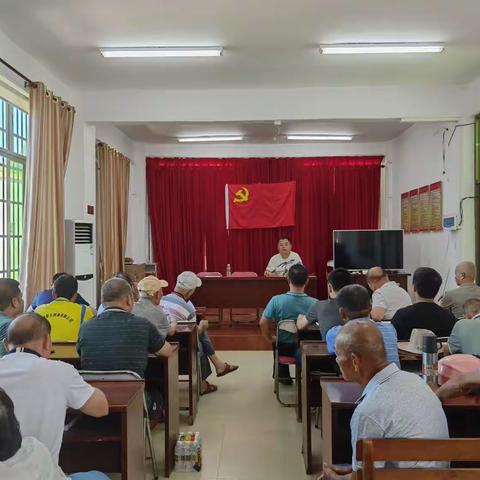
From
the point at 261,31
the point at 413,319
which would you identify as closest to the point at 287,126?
the point at 261,31

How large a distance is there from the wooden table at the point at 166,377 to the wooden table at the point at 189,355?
0.59m

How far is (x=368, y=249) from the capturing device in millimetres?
8812

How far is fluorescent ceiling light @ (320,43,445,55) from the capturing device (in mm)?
4887

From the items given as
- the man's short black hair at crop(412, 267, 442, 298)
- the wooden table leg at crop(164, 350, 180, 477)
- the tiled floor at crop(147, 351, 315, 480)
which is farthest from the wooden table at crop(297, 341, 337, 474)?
the wooden table leg at crop(164, 350, 180, 477)

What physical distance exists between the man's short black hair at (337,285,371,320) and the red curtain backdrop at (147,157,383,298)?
7147mm

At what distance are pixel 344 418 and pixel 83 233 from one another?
4.49 metres

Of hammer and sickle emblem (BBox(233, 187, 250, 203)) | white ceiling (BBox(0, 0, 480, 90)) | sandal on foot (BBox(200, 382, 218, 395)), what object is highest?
white ceiling (BBox(0, 0, 480, 90))

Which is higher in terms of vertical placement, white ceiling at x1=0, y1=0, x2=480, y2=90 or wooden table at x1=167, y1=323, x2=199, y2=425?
white ceiling at x1=0, y1=0, x2=480, y2=90

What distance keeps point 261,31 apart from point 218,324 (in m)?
4.21

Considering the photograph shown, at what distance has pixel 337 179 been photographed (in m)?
10.0

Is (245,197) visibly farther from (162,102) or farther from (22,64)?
(22,64)

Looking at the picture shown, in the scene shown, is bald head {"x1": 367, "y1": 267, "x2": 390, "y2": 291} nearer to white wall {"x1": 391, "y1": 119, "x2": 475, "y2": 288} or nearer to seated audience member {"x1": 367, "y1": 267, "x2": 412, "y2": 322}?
seated audience member {"x1": 367, "y1": 267, "x2": 412, "y2": 322}

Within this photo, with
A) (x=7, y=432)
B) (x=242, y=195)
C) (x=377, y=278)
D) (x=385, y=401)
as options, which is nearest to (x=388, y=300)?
(x=377, y=278)

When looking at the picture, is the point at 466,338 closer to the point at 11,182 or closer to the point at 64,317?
the point at 64,317
